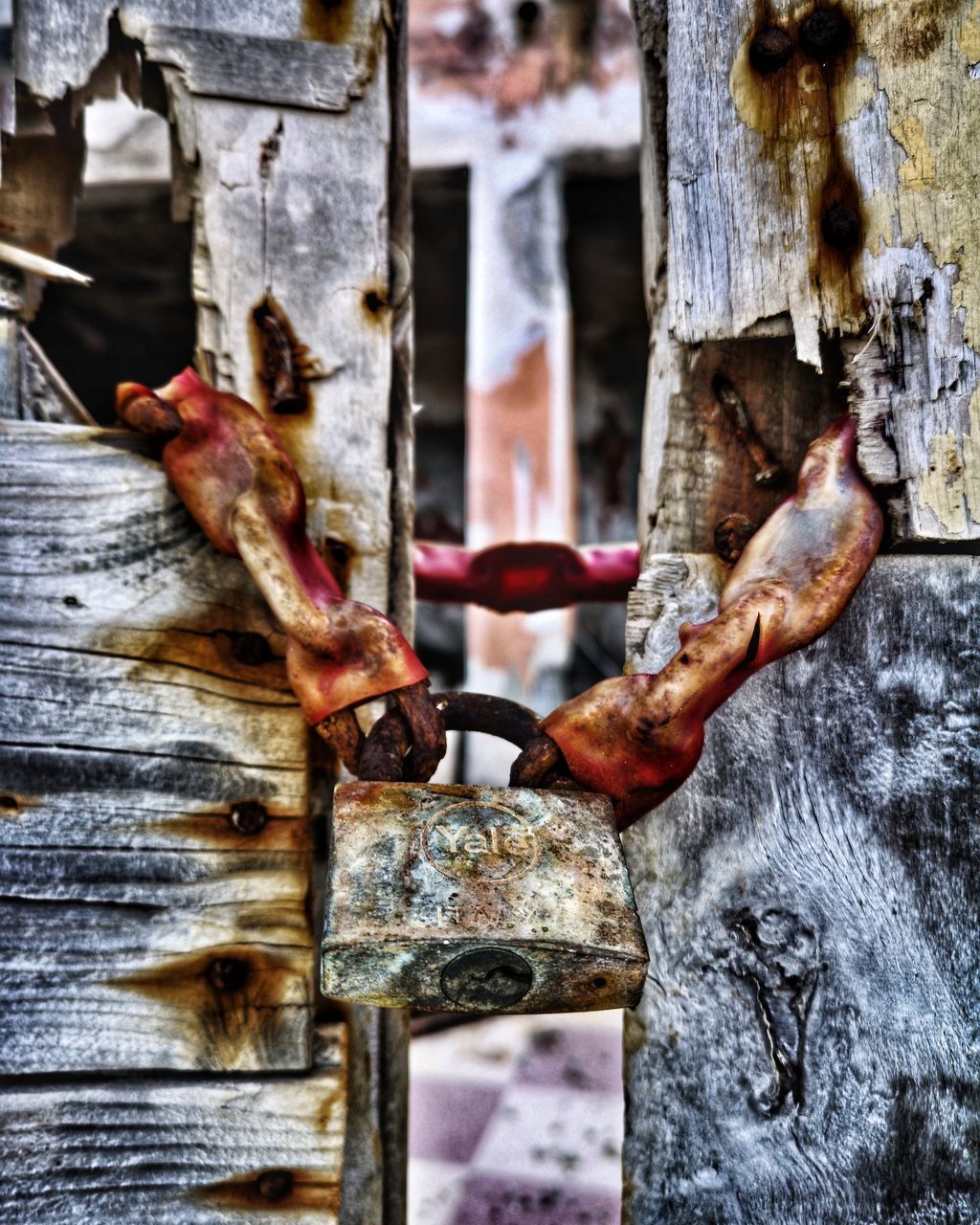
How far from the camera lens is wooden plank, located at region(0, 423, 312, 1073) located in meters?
1.09

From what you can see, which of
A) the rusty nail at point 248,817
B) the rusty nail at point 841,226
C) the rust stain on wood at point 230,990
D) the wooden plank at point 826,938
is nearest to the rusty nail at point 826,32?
the rusty nail at point 841,226

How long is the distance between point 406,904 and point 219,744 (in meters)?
0.47

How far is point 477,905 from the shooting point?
0.74 metres

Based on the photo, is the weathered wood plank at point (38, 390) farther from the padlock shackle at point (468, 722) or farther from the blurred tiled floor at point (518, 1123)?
the blurred tiled floor at point (518, 1123)

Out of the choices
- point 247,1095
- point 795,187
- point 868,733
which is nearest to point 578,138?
point 795,187

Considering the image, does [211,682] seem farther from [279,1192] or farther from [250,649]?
[279,1192]

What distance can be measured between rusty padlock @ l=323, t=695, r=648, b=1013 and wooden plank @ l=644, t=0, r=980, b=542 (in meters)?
0.53

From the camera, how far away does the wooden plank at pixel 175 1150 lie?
107cm

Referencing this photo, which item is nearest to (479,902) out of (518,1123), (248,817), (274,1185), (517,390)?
(248,817)

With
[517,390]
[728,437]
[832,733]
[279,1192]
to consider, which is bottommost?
[279,1192]

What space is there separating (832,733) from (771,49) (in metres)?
0.75

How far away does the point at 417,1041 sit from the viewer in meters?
2.90

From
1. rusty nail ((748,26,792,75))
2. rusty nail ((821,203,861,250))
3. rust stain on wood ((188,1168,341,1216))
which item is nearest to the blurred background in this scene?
rust stain on wood ((188,1168,341,1216))

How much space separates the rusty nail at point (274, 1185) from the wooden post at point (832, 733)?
0.38 meters
